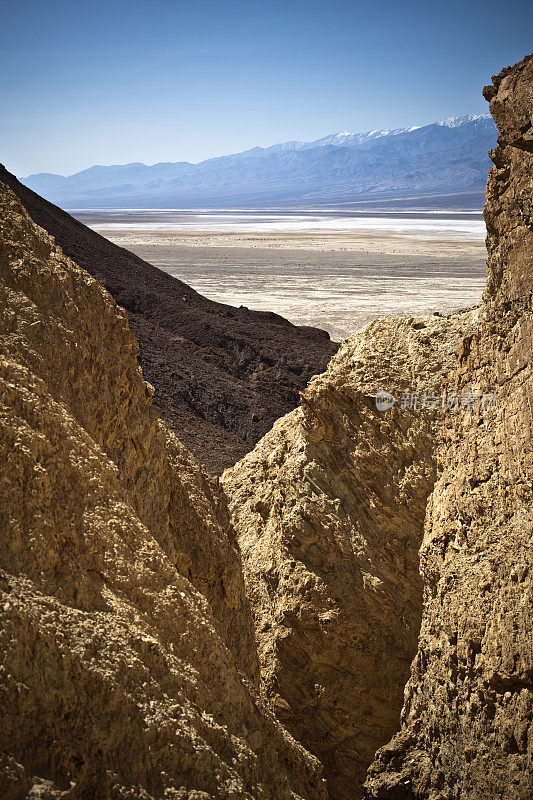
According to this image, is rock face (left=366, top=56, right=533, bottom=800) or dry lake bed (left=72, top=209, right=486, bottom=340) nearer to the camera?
rock face (left=366, top=56, right=533, bottom=800)

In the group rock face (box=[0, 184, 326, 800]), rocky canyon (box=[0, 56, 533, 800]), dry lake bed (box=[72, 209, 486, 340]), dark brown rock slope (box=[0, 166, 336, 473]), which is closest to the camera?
rock face (box=[0, 184, 326, 800])

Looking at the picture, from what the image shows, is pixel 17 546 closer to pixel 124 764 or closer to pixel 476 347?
pixel 124 764

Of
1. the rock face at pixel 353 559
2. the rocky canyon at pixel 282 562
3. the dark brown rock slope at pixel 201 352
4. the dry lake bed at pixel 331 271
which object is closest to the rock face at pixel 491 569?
the rocky canyon at pixel 282 562

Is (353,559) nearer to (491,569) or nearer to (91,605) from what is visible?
(491,569)

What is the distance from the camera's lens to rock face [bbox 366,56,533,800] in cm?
280

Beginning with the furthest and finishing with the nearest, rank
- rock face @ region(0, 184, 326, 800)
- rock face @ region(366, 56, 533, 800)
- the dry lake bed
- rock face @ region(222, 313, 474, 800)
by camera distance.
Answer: the dry lake bed
rock face @ region(222, 313, 474, 800)
rock face @ region(366, 56, 533, 800)
rock face @ region(0, 184, 326, 800)

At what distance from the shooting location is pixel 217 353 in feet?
47.9

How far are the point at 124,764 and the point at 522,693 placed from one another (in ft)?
5.18

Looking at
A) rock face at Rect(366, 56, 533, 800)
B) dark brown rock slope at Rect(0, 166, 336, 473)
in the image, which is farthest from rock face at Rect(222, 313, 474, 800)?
dark brown rock slope at Rect(0, 166, 336, 473)

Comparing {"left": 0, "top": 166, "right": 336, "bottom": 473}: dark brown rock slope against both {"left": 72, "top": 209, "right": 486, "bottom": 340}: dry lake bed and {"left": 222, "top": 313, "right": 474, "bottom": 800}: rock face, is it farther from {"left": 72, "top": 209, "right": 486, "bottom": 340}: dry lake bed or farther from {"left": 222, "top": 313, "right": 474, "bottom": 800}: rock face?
{"left": 72, "top": 209, "right": 486, "bottom": 340}: dry lake bed

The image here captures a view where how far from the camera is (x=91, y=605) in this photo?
7.61ft

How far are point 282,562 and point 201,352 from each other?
10020 mm

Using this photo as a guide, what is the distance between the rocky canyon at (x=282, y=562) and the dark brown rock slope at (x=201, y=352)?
4962mm

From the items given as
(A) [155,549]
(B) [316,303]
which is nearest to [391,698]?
(A) [155,549]
